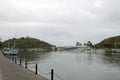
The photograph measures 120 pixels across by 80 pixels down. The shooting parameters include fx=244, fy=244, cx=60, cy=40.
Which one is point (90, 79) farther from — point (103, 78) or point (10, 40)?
point (10, 40)

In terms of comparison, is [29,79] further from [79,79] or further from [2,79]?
[79,79]

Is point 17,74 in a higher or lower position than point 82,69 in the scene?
higher

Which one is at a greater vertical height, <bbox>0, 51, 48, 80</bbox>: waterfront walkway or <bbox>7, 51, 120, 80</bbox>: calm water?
<bbox>0, 51, 48, 80</bbox>: waterfront walkway

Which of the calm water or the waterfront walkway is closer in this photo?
the waterfront walkway

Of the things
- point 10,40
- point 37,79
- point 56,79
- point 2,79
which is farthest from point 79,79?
point 10,40

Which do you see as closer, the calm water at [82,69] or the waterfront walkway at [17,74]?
the waterfront walkway at [17,74]

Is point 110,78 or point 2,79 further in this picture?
point 110,78

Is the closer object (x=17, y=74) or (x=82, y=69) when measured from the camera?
(x=17, y=74)

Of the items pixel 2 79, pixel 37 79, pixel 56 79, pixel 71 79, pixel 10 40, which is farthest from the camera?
pixel 10 40

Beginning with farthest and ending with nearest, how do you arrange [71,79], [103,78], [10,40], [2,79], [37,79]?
[10,40]
[103,78]
[71,79]
[37,79]
[2,79]

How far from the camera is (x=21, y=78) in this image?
17.7 m

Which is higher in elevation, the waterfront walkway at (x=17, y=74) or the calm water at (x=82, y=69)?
the waterfront walkway at (x=17, y=74)

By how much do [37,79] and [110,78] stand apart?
A: 15202 millimetres

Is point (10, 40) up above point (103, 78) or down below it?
above
